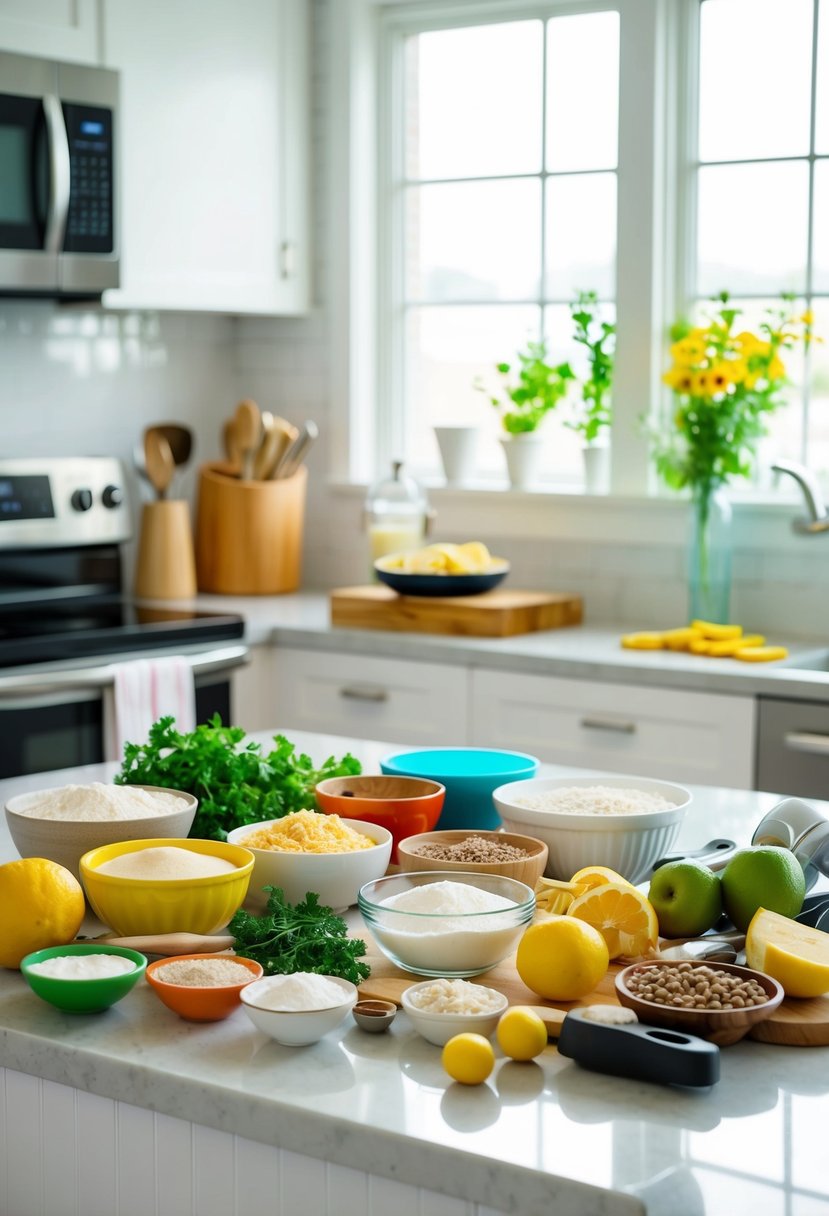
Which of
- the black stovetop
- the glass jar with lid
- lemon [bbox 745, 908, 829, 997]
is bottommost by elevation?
the black stovetop

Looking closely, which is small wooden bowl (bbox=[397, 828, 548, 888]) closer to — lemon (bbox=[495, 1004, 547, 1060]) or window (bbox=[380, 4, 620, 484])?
lemon (bbox=[495, 1004, 547, 1060])

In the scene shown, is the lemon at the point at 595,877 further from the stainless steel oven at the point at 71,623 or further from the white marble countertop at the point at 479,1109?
the stainless steel oven at the point at 71,623

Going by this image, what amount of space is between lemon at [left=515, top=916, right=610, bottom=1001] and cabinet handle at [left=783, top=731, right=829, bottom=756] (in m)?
1.63

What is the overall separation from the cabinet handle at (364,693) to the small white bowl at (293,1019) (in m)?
2.24

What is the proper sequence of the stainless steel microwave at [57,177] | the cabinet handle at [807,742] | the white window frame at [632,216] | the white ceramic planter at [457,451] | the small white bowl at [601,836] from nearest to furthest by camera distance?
the small white bowl at [601,836]
the cabinet handle at [807,742]
the stainless steel microwave at [57,177]
the white window frame at [632,216]
the white ceramic planter at [457,451]

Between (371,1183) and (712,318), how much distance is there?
294 centimetres

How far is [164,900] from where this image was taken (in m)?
1.43

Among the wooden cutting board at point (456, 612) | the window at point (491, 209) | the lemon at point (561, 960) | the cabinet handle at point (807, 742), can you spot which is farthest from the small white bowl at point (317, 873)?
the window at point (491, 209)

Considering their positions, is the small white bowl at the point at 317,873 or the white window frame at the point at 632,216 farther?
the white window frame at the point at 632,216

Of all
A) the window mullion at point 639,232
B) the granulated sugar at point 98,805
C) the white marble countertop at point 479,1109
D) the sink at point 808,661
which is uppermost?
the window mullion at point 639,232

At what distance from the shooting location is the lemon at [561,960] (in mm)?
1307

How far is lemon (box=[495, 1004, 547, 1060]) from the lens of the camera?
1.21 meters

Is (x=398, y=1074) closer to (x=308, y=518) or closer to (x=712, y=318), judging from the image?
(x=712, y=318)

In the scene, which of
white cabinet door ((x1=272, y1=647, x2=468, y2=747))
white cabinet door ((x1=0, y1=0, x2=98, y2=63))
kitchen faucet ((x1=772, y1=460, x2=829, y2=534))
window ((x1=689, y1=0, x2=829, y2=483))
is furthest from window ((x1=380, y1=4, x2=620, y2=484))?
white cabinet door ((x1=0, y1=0, x2=98, y2=63))
